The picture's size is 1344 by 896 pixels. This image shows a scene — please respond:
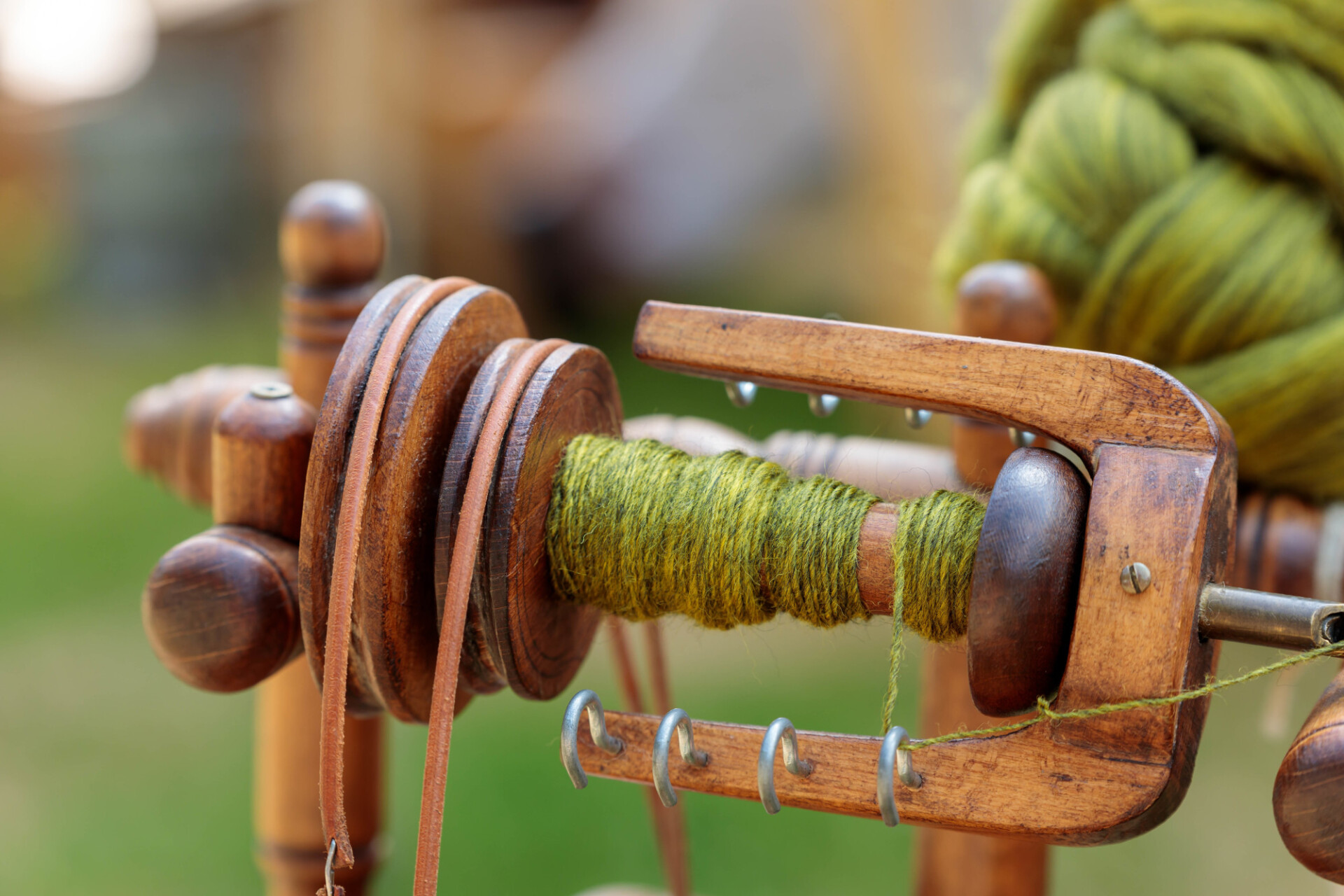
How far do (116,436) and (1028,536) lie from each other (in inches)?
91.0

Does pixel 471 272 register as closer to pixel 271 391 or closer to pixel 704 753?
pixel 271 391

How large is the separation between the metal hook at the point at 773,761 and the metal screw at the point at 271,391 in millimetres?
241

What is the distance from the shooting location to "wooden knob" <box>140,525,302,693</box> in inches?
18.5

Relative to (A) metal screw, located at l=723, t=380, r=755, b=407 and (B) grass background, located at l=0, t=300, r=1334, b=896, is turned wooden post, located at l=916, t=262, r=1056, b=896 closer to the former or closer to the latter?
(A) metal screw, located at l=723, t=380, r=755, b=407

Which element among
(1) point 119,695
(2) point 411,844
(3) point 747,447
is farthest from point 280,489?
(1) point 119,695

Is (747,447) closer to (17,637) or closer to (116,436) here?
(17,637)

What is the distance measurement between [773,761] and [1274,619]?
17 centimetres

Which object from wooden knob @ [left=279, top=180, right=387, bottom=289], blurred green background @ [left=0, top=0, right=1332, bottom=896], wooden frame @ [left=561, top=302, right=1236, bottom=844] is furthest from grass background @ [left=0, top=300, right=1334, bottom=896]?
wooden frame @ [left=561, top=302, right=1236, bottom=844]

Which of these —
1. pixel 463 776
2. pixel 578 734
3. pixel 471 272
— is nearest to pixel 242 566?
pixel 578 734

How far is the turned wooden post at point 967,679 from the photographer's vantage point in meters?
0.57

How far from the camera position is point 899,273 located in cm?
212

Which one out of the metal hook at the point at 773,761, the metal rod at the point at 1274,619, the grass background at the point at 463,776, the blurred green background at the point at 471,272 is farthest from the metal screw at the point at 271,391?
the blurred green background at the point at 471,272

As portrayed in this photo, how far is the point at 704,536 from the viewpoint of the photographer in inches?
18.0

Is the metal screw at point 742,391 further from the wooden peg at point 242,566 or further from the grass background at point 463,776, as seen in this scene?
the grass background at point 463,776
